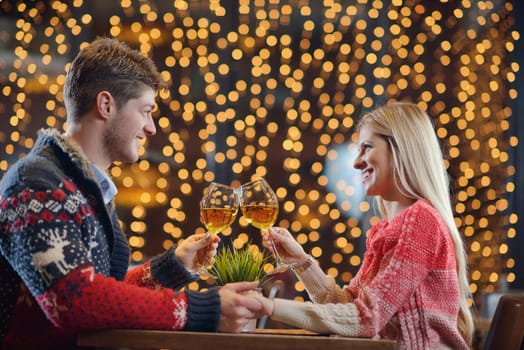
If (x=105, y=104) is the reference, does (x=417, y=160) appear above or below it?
below

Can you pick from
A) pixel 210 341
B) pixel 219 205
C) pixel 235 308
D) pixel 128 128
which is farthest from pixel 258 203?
pixel 210 341

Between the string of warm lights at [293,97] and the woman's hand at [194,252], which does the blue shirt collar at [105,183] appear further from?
the string of warm lights at [293,97]

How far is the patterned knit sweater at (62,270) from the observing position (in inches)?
52.6

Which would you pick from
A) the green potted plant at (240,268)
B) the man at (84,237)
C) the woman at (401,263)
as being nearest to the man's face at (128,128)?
the man at (84,237)

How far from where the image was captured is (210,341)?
4.37ft

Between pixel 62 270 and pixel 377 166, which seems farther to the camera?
pixel 377 166

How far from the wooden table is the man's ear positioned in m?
0.60

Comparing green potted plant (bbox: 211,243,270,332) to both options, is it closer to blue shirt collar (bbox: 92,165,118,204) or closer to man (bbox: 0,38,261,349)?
man (bbox: 0,38,261,349)

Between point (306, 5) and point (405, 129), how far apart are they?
7.37ft

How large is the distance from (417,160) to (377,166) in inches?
4.7

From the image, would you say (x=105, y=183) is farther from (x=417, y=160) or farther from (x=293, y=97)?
(x=293, y=97)

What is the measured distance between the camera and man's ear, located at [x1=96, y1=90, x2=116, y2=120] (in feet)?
5.73

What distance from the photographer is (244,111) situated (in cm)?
414

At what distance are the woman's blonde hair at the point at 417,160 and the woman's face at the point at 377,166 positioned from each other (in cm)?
2
